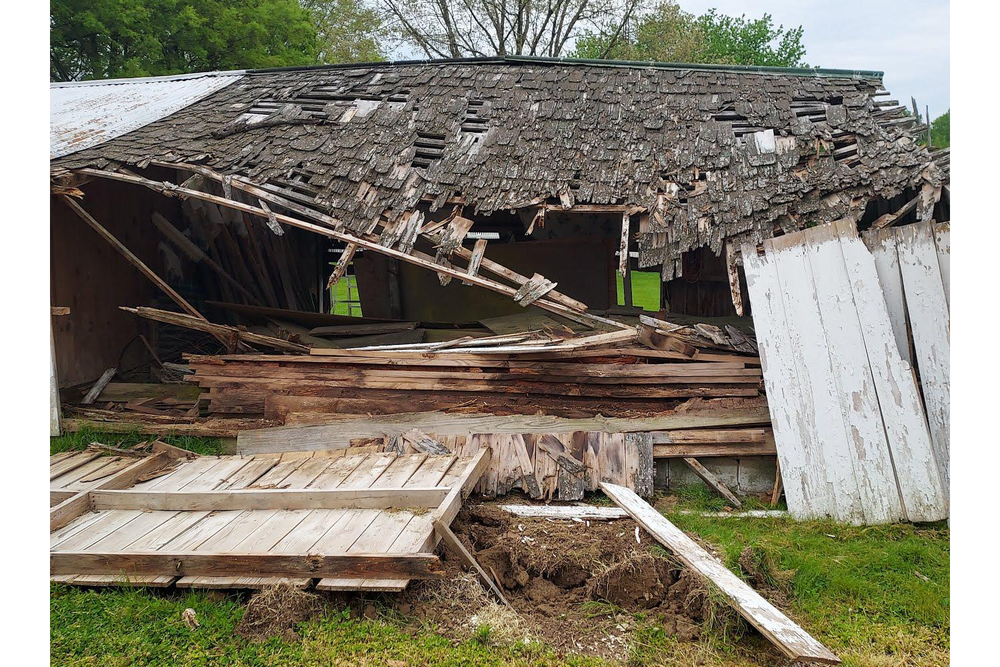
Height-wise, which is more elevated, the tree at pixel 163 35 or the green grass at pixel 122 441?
the tree at pixel 163 35

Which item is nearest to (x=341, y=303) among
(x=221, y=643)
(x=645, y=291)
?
(x=645, y=291)

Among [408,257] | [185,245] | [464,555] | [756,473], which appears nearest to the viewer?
[464,555]

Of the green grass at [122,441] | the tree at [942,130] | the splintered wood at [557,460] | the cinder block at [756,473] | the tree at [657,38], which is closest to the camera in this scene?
the splintered wood at [557,460]

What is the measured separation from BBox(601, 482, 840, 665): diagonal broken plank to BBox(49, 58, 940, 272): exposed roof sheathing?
2.55 m

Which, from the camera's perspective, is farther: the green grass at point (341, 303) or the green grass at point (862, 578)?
the green grass at point (341, 303)

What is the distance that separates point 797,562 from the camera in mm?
5184

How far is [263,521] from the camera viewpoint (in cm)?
531

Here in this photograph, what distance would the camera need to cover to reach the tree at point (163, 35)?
68.5 ft

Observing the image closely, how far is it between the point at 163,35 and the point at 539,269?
1848 centimetres

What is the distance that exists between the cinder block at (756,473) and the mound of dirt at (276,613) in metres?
4.22

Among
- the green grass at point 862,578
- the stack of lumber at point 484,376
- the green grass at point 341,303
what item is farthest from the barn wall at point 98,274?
the green grass at point 341,303

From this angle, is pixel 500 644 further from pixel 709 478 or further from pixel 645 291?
pixel 645 291

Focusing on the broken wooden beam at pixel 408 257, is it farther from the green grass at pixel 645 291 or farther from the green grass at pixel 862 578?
the green grass at pixel 645 291

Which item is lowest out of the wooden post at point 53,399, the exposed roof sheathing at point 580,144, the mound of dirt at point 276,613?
the mound of dirt at point 276,613
